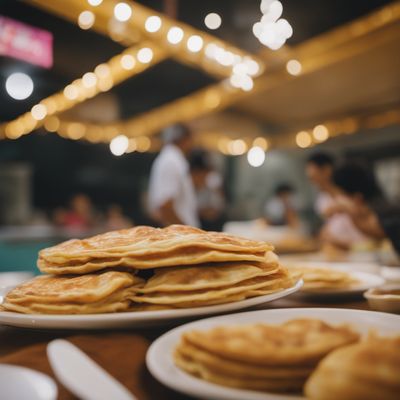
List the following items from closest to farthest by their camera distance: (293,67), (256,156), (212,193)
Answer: (212,193) → (293,67) → (256,156)

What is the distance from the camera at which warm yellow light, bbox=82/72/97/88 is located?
6430mm

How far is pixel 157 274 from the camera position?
36.9 inches

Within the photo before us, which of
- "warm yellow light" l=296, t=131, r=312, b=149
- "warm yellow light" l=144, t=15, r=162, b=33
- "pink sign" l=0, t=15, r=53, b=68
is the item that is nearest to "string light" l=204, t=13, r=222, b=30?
"warm yellow light" l=144, t=15, r=162, b=33

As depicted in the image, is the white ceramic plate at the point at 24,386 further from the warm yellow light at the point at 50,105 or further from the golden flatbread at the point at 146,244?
the warm yellow light at the point at 50,105

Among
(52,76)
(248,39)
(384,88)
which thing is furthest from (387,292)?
(384,88)

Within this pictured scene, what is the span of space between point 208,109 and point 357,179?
15.7ft

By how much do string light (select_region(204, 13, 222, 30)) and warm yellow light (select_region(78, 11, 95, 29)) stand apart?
1.21 meters

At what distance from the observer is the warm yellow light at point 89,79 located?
6.43 m

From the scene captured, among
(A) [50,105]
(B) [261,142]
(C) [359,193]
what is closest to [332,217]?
(C) [359,193]

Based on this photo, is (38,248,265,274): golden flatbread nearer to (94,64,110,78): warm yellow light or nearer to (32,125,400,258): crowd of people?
(32,125,400,258): crowd of people

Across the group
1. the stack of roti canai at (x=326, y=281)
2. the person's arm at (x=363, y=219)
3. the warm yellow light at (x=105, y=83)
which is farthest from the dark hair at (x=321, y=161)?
the stack of roti canai at (x=326, y=281)

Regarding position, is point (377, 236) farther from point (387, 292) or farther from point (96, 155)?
point (96, 155)

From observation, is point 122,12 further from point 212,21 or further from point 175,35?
point 212,21

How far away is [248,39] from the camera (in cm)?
518
